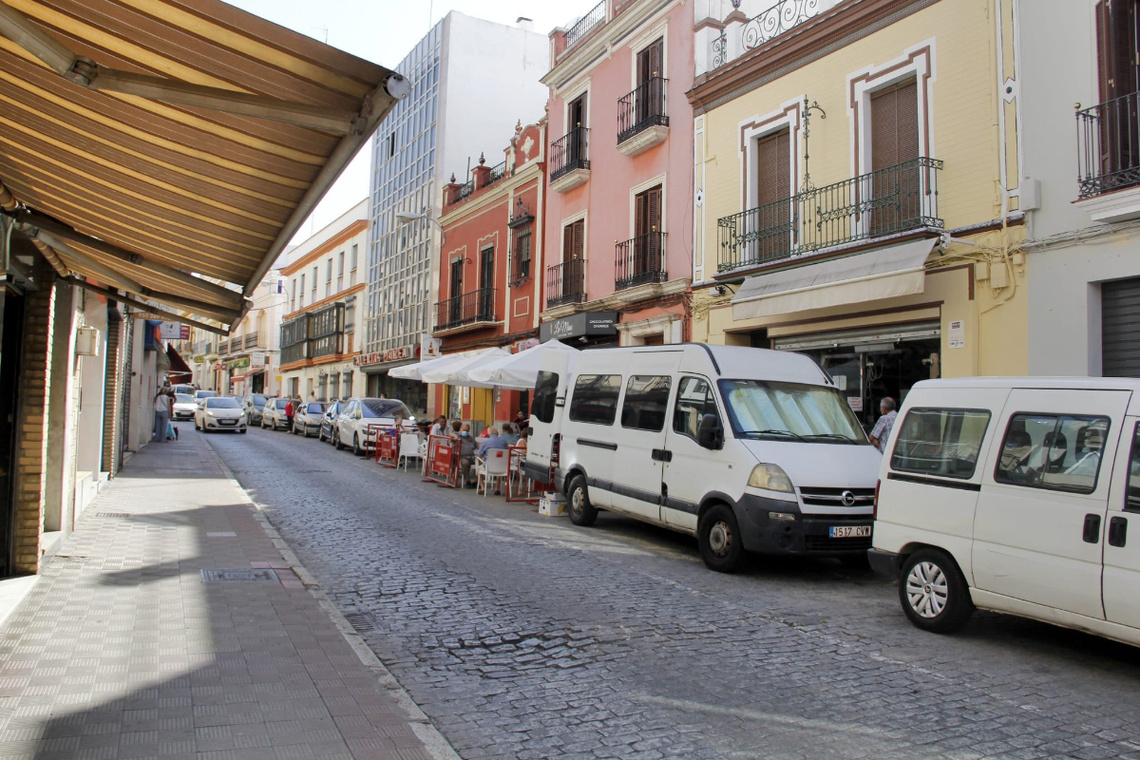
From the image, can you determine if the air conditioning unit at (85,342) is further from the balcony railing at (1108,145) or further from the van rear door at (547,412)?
the balcony railing at (1108,145)

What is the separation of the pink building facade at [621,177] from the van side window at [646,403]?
7638 mm

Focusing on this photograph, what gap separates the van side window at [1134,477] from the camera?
516 centimetres

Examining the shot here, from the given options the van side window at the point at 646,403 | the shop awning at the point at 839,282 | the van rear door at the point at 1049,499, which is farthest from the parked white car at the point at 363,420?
the van rear door at the point at 1049,499

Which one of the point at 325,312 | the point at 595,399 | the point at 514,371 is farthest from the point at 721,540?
the point at 325,312

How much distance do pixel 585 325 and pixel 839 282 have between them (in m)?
8.77

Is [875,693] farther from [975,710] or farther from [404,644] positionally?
[404,644]

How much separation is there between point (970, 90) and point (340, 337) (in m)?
36.7

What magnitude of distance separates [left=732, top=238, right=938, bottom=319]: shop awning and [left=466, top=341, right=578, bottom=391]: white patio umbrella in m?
3.93

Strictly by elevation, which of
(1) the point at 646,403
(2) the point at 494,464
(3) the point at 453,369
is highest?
(3) the point at 453,369

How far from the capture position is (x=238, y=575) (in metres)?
7.50

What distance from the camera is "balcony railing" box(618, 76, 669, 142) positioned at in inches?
754

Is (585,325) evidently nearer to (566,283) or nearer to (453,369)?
(566,283)

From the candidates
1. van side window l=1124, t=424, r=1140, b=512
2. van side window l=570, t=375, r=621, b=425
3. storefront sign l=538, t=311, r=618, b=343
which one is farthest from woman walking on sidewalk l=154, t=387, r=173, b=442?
van side window l=1124, t=424, r=1140, b=512

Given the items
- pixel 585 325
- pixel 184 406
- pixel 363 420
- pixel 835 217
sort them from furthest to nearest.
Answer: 1. pixel 184 406
2. pixel 363 420
3. pixel 585 325
4. pixel 835 217
